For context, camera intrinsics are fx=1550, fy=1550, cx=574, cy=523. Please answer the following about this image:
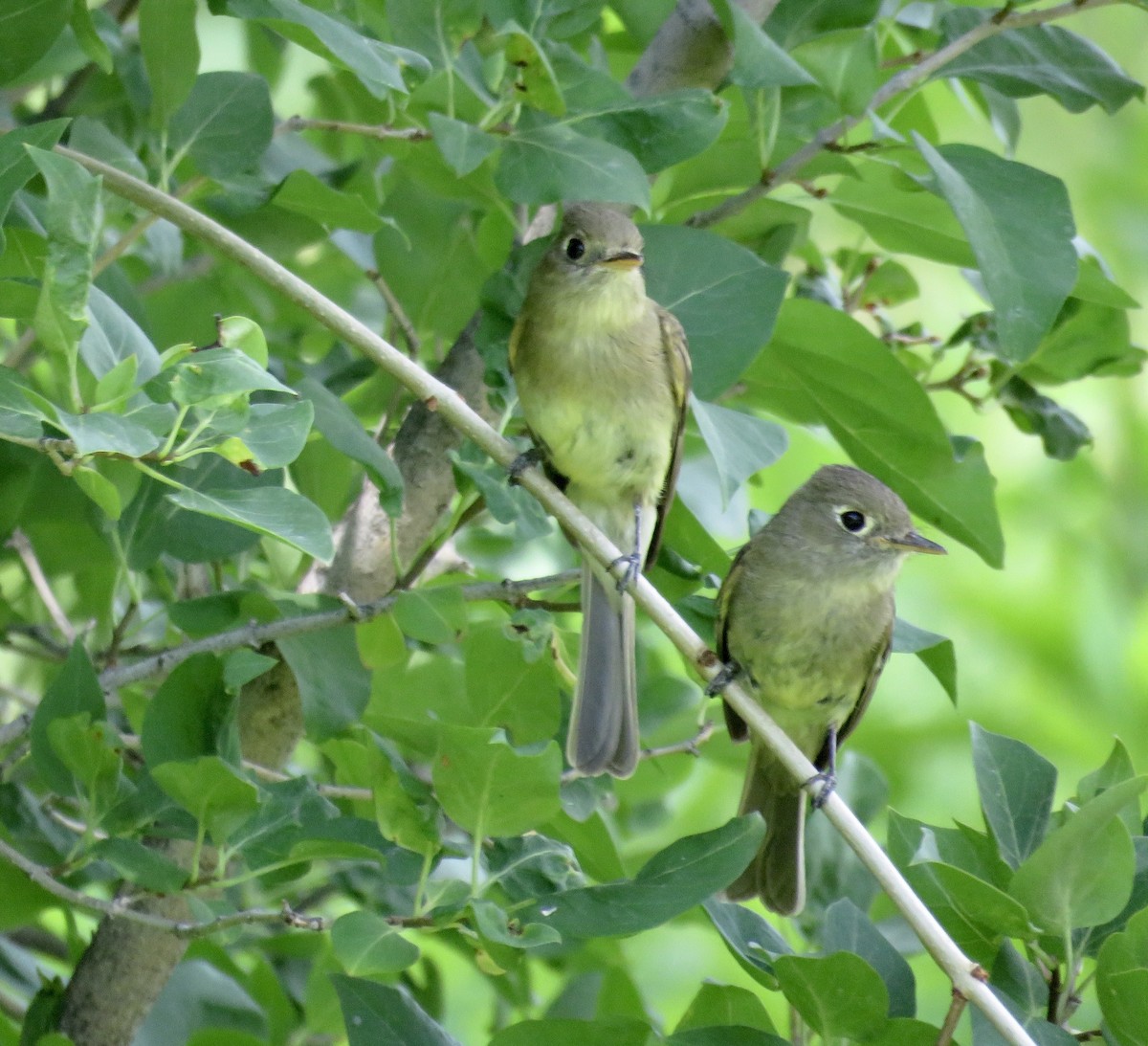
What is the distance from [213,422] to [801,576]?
2156 millimetres

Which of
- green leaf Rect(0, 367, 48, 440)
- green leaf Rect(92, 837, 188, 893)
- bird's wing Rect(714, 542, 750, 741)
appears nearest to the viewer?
green leaf Rect(0, 367, 48, 440)

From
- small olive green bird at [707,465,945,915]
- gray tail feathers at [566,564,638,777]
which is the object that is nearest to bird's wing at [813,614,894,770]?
small olive green bird at [707,465,945,915]

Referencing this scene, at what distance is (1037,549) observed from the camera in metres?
6.59

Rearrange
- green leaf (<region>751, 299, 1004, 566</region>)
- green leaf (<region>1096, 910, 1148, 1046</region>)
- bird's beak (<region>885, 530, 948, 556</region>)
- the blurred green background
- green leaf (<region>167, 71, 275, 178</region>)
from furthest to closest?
the blurred green background → bird's beak (<region>885, 530, 948, 556</region>) → green leaf (<region>751, 299, 1004, 566</region>) → green leaf (<region>167, 71, 275, 178</region>) → green leaf (<region>1096, 910, 1148, 1046</region>)

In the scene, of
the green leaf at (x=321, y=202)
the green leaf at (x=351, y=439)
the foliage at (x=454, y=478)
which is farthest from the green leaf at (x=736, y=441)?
the green leaf at (x=321, y=202)

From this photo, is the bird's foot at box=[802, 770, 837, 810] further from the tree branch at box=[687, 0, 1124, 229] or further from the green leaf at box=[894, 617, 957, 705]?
the tree branch at box=[687, 0, 1124, 229]

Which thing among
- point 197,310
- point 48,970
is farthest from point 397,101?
point 48,970

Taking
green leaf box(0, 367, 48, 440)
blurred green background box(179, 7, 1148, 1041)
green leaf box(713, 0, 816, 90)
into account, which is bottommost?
blurred green background box(179, 7, 1148, 1041)

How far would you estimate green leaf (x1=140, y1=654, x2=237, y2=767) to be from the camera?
251cm

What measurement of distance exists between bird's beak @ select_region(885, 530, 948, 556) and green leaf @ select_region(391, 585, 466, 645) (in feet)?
4.39

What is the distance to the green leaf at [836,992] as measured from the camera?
7.63ft

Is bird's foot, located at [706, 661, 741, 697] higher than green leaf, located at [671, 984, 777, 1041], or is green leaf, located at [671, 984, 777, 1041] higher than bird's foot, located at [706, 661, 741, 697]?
bird's foot, located at [706, 661, 741, 697]

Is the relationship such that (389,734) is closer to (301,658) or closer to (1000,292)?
(301,658)

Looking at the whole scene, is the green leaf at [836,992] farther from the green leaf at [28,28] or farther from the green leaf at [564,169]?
the green leaf at [28,28]
